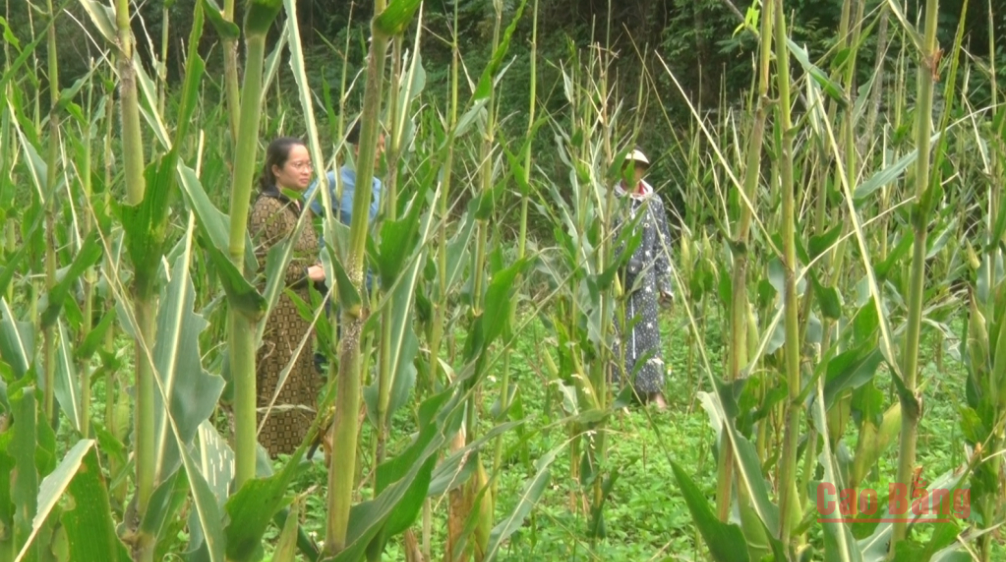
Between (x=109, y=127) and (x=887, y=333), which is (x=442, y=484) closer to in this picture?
(x=887, y=333)

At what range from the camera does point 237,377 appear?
36.5 inches

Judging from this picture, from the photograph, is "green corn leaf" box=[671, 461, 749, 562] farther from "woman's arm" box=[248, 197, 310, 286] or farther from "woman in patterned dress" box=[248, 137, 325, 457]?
"woman's arm" box=[248, 197, 310, 286]

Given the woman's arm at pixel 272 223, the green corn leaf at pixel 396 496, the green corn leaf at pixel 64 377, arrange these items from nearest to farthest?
the green corn leaf at pixel 396 496 → the green corn leaf at pixel 64 377 → the woman's arm at pixel 272 223

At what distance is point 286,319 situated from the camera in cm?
417

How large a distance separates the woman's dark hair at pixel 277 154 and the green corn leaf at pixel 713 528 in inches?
108

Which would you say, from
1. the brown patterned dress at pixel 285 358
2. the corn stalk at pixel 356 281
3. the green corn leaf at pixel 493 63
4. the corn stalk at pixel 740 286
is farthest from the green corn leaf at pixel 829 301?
the brown patterned dress at pixel 285 358

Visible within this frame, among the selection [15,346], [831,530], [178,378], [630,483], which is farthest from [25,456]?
[630,483]

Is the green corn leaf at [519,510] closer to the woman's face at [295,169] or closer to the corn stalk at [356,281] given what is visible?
the corn stalk at [356,281]

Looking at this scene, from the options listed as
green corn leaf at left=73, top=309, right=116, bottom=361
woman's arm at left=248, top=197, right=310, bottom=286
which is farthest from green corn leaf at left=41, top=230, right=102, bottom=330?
woman's arm at left=248, top=197, right=310, bottom=286

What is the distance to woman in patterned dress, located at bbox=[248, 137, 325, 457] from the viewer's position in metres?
3.84

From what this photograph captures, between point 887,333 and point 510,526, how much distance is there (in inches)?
29.5

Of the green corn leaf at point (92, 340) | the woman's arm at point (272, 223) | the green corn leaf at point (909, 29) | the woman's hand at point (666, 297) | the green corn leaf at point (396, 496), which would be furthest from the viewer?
the woman's hand at point (666, 297)

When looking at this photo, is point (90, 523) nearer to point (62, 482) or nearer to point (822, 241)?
point (62, 482)

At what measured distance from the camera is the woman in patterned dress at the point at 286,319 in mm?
3842
